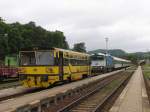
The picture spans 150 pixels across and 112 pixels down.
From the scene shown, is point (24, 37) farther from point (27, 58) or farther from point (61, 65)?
point (27, 58)

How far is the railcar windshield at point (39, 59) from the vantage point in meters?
25.3

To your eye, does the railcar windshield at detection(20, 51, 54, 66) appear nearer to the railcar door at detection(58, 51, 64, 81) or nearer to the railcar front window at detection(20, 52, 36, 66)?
the railcar front window at detection(20, 52, 36, 66)

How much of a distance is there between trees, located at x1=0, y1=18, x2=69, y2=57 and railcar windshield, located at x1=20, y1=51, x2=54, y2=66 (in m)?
50.6

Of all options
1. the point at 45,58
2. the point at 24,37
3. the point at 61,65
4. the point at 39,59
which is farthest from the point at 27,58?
the point at 24,37

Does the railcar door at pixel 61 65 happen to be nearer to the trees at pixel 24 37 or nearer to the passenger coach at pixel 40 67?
the passenger coach at pixel 40 67

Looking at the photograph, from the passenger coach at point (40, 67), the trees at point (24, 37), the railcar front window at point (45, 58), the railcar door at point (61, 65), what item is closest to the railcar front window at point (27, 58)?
the passenger coach at point (40, 67)

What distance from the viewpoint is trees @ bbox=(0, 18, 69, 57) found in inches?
3168

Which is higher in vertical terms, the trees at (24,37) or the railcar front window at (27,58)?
the trees at (24,37)

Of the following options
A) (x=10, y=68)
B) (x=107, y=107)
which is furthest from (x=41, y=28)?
(x=107, y=107)

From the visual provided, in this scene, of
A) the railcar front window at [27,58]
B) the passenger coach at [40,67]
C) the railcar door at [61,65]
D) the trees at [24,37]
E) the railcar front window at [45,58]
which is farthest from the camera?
the trees at [24,37]

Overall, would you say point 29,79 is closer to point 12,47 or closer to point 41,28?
point 12,47

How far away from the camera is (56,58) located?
83.5ft

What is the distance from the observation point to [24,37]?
4168 inches

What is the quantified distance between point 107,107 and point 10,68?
22.4 metres
